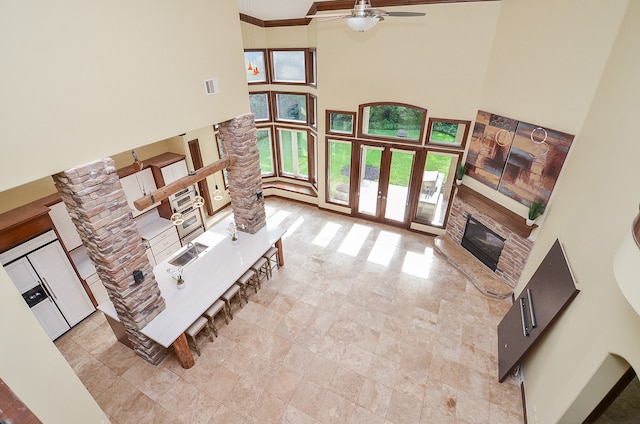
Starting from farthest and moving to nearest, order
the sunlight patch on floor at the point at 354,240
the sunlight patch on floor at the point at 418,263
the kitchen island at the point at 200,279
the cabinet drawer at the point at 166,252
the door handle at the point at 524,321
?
the sunlight patch on floor at the point at 354,240
the cabinet drawer at the point at 166,252
the sunlight patch on floor at the point at 418,263
the kitchen island at the point at 200,279
the door handle at the point at 524,321

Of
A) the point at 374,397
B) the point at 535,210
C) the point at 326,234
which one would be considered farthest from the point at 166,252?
the point at 535,210

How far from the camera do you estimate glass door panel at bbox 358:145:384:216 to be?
875 centimetres

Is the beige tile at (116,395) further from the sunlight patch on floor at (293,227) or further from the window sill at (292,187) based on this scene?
the window sill at (292,187)

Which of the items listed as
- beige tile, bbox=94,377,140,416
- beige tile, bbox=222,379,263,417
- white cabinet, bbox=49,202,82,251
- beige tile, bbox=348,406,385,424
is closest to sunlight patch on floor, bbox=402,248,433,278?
beige tile, bbox=348,406,385,424

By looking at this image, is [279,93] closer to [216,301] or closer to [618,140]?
[216,301]

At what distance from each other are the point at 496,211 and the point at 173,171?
7686 mm

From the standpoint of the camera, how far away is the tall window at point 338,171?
29.8 feet

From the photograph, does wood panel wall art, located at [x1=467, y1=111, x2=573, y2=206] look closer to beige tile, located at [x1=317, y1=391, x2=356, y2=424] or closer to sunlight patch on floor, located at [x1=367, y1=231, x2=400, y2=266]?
sunlight patch on floor, located at [x1=367, y1=231, x2=400, y2=266]

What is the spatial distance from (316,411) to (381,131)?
266 inches

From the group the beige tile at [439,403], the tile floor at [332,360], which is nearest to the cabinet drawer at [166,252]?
the tile floor at [332,360]

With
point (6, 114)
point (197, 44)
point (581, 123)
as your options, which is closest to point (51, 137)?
point (6, 114)

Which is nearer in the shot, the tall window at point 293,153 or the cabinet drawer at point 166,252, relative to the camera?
the cabinet drawer at point 166,252

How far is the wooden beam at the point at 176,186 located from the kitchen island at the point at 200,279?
179 centimetres

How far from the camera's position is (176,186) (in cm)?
524
